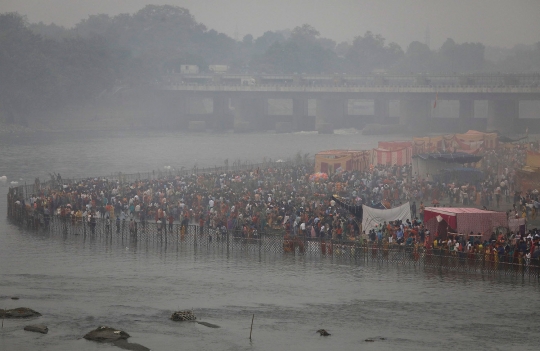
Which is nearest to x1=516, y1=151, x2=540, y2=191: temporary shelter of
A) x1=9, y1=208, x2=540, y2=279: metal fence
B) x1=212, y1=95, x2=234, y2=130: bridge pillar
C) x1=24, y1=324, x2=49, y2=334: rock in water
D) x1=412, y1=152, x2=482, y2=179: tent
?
x1=412, y1=152, x2=482, y2=179: tent

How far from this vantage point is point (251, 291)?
2884cm

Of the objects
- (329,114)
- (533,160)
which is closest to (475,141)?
(533,160)

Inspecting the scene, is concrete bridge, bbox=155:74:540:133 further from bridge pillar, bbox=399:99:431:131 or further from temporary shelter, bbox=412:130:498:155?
temporary shelter, bbox=412:130:498:155

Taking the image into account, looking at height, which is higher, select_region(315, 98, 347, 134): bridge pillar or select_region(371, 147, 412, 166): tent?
select_region(315, 98, 347, 134): bridge pillar

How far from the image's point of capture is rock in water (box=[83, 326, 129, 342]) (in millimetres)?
22953

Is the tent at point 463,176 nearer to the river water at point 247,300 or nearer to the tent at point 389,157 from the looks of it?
the tent at point 389,157

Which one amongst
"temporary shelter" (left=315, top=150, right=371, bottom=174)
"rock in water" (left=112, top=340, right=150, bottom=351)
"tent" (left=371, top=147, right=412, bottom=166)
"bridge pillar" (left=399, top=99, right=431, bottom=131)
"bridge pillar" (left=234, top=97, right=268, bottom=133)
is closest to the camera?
"rock in water" (left=112, top=340, right=150, bottom=351)

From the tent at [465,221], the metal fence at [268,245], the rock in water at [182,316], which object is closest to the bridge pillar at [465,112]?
the metal fence at [268,245]

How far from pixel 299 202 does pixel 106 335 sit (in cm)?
1808

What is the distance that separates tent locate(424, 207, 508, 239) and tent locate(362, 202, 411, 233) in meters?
1.97

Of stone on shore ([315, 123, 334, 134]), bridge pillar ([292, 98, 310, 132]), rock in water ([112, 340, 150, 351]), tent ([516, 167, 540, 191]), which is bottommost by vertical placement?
rock in water ([112, 340, 150, 351])

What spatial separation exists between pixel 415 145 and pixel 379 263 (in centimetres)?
3307

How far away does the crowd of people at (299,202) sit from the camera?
108 feet

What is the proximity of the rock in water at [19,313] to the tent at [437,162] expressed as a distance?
28625 millimetres
